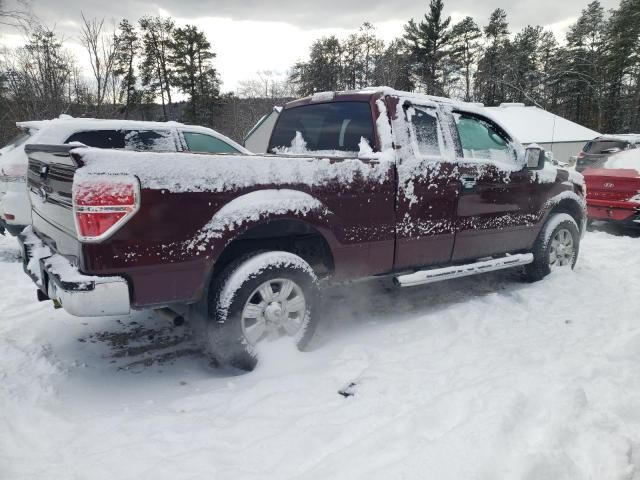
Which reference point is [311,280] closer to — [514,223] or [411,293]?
[411,293]

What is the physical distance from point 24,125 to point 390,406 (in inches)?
227

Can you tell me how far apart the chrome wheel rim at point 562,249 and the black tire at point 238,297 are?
352 cm

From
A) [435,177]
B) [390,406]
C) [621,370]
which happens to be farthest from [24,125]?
[621,370]

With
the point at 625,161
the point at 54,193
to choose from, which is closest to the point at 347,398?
the point at 54,193

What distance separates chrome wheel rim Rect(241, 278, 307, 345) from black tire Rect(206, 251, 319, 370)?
0.08 ft

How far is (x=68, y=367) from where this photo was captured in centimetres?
313

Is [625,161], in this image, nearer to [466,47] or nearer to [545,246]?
[545,246]

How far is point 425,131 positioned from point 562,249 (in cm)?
263

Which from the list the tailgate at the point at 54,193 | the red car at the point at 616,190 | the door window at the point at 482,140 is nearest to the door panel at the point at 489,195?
the door window at the point at 482,140

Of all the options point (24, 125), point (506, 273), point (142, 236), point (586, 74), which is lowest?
point (506, 273)

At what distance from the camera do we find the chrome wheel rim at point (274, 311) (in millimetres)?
3041

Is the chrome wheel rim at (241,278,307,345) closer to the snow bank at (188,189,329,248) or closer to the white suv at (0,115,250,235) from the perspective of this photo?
the snow bank at (188,189,329,248)

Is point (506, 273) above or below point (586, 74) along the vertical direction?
below

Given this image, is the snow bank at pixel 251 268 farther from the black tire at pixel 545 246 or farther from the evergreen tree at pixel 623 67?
the evergreen tree at pixel 623 67
